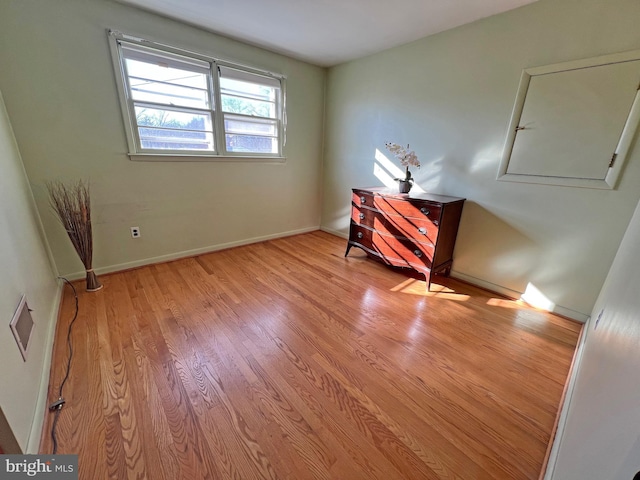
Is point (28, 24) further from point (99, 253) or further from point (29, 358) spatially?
point (29, 358)

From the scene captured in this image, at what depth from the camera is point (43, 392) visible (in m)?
1.22

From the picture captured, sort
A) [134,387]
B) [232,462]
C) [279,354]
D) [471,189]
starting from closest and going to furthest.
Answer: [232,462]
[134,387]
[279,354]
[471,189]

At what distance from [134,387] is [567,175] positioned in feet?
10.3

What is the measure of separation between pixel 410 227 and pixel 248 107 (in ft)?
7.59

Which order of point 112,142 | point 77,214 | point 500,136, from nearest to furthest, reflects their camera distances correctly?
point 77,214 < point 500,136 < point 112,142

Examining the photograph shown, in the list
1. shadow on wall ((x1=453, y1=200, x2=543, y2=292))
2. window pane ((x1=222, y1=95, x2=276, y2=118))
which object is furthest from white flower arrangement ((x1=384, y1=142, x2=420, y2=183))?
window pane ((x1=222, y1=95, x2=276, y2=118))

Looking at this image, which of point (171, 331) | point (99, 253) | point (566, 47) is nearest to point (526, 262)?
point (566, 47)

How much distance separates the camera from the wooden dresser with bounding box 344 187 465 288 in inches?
90.9

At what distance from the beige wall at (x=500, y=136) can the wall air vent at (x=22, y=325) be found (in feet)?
10.3

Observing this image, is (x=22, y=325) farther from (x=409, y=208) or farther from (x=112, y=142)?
(x=409, y=208)

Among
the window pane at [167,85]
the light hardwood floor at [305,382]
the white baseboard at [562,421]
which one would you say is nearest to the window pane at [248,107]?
the window pane at [167,85]

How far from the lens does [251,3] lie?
6.61 feet

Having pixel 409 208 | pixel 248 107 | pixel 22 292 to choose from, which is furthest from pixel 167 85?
pixel 409 208

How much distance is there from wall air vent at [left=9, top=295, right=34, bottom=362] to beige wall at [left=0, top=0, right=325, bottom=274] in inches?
47.1
